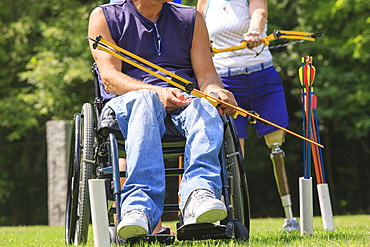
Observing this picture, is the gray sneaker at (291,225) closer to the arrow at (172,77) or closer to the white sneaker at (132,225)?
the arrow at (172,77)

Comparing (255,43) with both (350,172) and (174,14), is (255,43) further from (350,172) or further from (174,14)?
(350,172)

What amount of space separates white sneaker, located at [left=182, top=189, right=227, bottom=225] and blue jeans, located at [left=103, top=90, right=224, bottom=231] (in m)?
0.04

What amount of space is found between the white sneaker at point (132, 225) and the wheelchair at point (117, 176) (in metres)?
0.05

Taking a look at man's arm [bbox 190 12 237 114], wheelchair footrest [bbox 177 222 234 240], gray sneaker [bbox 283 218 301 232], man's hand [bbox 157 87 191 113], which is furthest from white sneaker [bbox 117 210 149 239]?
gray sneaker [bbox 283 218 301 232]

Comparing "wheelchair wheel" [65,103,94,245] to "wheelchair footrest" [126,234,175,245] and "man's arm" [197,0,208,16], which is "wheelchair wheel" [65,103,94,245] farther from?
"man's arm" [197,0,208,16]

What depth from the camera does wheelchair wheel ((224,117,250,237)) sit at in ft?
8.79

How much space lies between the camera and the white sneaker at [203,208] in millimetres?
2162

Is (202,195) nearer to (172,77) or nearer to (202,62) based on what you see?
(172,77)

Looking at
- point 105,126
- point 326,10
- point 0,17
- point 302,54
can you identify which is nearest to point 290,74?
point 302,54

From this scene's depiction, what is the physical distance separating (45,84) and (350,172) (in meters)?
5.99

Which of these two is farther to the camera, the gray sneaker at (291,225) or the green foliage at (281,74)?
the green foliage at (281,74)

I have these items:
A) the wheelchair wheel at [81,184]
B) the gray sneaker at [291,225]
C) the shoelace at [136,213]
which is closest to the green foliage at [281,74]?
the gray sneaker at [291,225]

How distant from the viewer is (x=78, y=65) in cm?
943

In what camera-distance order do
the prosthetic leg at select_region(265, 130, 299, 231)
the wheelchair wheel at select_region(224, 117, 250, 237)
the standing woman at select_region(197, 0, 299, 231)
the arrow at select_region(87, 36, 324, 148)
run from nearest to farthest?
the arrow at select_region(87, 36, 324, 148)
the wheelchair wheel at select_region(224, 117, 250, 237)
the standing woman at select_region(197, 0, 299, 231)
the prosthetic leg at select_region(265, 130, 299, 231)
